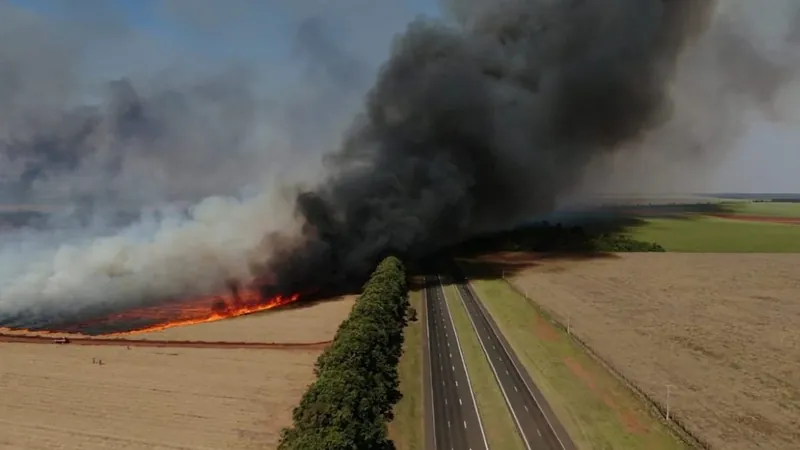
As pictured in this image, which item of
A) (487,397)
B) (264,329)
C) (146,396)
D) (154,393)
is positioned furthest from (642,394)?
(264,329)

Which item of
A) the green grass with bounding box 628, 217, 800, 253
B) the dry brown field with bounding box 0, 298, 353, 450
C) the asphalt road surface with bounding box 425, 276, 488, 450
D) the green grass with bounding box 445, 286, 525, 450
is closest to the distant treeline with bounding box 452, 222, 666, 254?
the green grass with bounding box 628, 217, 800, 253

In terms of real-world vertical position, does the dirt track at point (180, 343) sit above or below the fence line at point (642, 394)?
above

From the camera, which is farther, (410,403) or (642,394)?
(642,394)

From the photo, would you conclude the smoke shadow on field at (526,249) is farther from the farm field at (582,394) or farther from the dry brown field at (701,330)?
the farm field at (582,394)

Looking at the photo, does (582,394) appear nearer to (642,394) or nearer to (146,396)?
(642,394)

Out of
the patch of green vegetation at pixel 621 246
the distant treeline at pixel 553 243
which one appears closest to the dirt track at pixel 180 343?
the distant treeline at pixel 553 243

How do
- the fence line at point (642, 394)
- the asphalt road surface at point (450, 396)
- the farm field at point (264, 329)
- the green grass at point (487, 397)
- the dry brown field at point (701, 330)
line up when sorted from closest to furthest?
the fence line at point (642, 394), the green grass at point (487, 397), the asphalt road surface at point (450, 396), the dry brown field at point (701, 330), the farm field at point (264, 329)
